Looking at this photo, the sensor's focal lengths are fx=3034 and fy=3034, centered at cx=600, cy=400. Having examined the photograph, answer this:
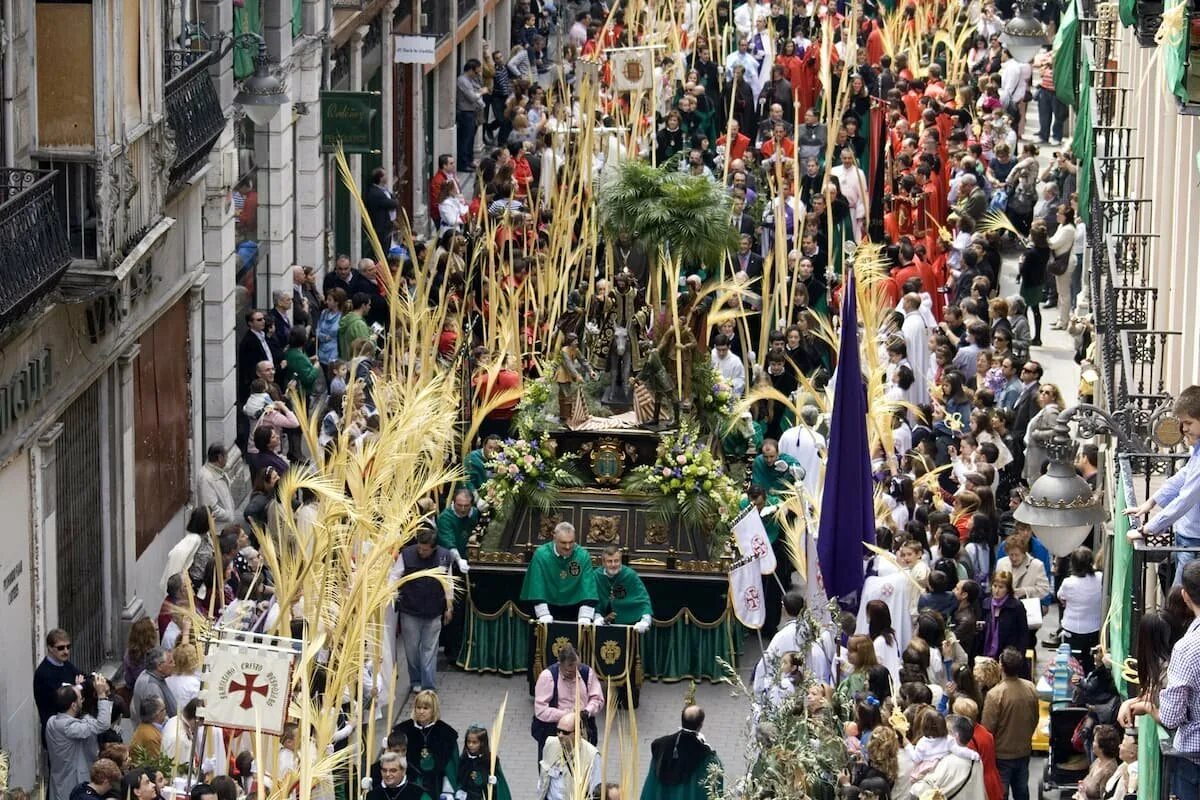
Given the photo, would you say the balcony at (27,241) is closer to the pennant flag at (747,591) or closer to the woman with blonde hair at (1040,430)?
the pennant flag at (747,591)

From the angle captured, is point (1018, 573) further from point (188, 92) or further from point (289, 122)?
point (289, 122)

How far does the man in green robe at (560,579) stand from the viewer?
25188 mm

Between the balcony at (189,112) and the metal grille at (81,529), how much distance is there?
254cm

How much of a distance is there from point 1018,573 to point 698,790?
14.3 ft

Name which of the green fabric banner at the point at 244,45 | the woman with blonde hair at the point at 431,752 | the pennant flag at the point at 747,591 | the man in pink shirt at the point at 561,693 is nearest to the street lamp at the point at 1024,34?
the green fabric banner at the point at 244,45

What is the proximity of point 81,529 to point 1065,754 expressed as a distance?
8508mm

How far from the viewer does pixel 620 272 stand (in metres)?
28.9

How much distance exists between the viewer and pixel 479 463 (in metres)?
27.7

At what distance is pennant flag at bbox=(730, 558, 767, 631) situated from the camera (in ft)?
84.2

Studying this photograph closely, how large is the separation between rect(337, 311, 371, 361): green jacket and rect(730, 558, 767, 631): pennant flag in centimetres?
729

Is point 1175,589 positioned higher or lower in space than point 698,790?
higher

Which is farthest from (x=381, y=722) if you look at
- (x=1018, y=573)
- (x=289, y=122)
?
(x=289, y=122)

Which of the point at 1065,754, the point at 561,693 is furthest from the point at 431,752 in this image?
the point at 1065,754

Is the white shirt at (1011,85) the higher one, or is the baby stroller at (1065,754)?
the white shirt at (1011,85)
